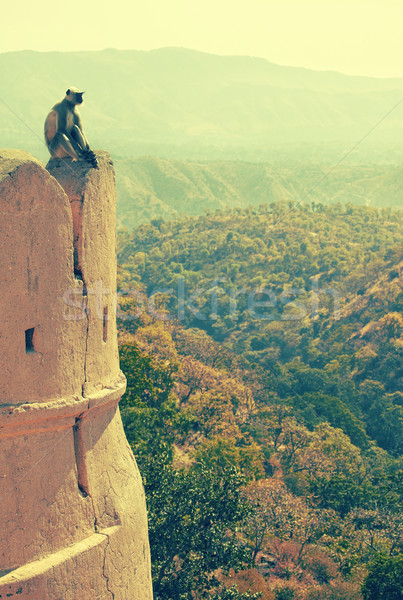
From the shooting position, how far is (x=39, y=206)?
7.71m

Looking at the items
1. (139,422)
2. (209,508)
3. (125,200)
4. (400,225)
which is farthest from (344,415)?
(125,200)

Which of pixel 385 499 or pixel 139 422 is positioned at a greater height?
pixel 139 422

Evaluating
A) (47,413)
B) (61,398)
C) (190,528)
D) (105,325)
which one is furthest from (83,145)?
(190,528)

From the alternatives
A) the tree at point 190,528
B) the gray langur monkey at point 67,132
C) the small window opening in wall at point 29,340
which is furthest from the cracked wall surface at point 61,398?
the tree at point 190,528

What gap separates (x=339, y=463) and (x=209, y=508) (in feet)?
66.8

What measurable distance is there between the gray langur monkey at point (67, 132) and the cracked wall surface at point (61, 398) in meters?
0.12

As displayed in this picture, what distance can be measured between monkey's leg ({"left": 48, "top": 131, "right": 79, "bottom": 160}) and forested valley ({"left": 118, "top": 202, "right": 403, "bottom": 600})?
38.0 feet

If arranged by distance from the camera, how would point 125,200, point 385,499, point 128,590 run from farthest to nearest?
1. point 125,200
2. point 385,499
3. point 128,590

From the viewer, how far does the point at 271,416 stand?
42688 mm

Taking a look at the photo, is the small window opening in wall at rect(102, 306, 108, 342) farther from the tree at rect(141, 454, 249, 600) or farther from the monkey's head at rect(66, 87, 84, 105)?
the tree at rect(141, 454, 249, 600)

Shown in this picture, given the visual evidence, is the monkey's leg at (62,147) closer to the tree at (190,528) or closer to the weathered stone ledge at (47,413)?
the weathered stone ledge at (47,413)

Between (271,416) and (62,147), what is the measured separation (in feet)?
117

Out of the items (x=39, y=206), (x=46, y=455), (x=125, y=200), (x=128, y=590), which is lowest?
(x=125, y=200)

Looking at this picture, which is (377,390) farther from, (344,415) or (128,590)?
(128,590)
